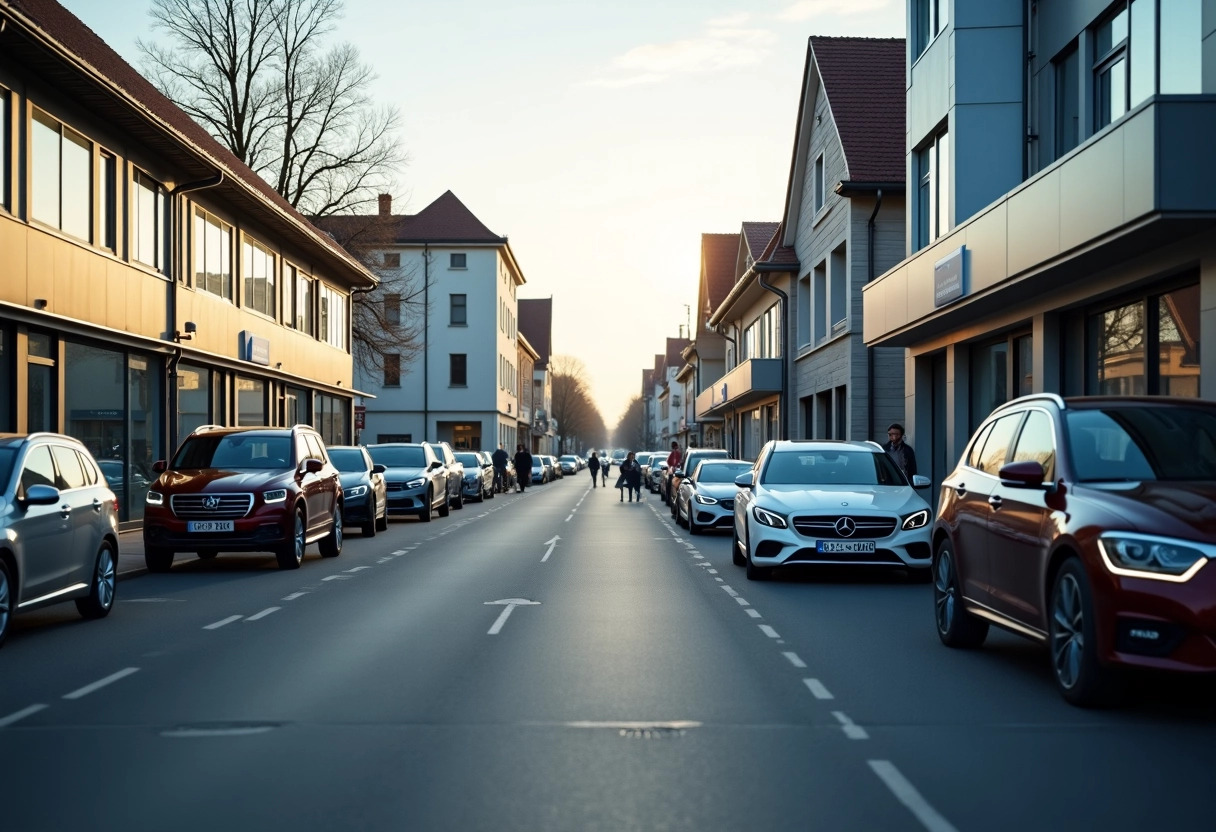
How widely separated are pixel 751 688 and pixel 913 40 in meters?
19.4

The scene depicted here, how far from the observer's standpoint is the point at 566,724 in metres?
6.80

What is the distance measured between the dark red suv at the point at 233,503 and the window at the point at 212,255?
10495 millimetres

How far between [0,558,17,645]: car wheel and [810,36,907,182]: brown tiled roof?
77.1 ft

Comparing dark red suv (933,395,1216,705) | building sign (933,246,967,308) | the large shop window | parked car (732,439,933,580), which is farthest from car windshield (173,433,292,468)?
the large shop window

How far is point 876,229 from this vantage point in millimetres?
30891

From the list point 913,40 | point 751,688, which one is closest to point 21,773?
point 751,688

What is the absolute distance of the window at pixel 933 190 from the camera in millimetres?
22438

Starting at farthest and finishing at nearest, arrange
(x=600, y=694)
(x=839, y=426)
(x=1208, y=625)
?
(x=839, y=426)
(x=600, y=694)
(x=1208, y=625)

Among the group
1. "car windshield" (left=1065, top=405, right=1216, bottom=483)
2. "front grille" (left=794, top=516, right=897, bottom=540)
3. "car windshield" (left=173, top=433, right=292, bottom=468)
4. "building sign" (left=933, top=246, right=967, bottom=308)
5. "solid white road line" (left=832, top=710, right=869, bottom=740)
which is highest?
"building sign" (left=933, top=246, right=967, bottom=308)

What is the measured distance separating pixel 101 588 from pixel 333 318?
31.0m

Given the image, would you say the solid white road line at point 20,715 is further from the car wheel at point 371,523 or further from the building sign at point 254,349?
the building sign at point 254,349

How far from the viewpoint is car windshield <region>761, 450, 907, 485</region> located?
16.0 metres

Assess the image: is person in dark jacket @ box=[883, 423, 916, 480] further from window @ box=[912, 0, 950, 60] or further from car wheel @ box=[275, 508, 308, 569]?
car wheel @ box=[275, 508, 308, 569]

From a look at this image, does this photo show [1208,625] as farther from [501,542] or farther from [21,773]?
[501,542]
